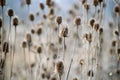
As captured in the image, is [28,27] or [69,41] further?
[69,41]

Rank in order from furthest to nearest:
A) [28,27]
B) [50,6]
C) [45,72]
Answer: [28,27] < [50,6] < [45,72]

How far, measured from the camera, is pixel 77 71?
3.49 meters

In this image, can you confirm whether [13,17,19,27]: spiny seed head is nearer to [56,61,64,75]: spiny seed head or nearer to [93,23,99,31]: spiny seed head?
[93,23,99,31]: spiny seed head

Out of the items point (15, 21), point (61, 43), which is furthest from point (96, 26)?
point (61, 43)

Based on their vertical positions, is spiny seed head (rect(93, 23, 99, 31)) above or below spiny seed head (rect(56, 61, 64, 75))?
above

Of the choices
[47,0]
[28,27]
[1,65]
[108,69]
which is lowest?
[108,69]

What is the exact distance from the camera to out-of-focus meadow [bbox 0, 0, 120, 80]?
2.50 meters

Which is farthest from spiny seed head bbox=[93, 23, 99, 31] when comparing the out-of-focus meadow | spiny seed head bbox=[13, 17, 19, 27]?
spiny seed head bbox=[13, 17, 19, 27]

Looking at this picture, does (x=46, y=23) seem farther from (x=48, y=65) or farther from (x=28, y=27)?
(x=48, y=65)

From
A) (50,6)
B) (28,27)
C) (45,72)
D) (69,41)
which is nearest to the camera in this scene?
(45,72)

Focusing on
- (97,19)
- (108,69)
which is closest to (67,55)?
(108,69)

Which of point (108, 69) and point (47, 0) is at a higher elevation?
point (47, 0)

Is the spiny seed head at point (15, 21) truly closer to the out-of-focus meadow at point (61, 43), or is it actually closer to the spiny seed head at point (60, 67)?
the out-of-focus meadow at point (61, 43)

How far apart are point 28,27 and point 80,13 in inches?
31.7
